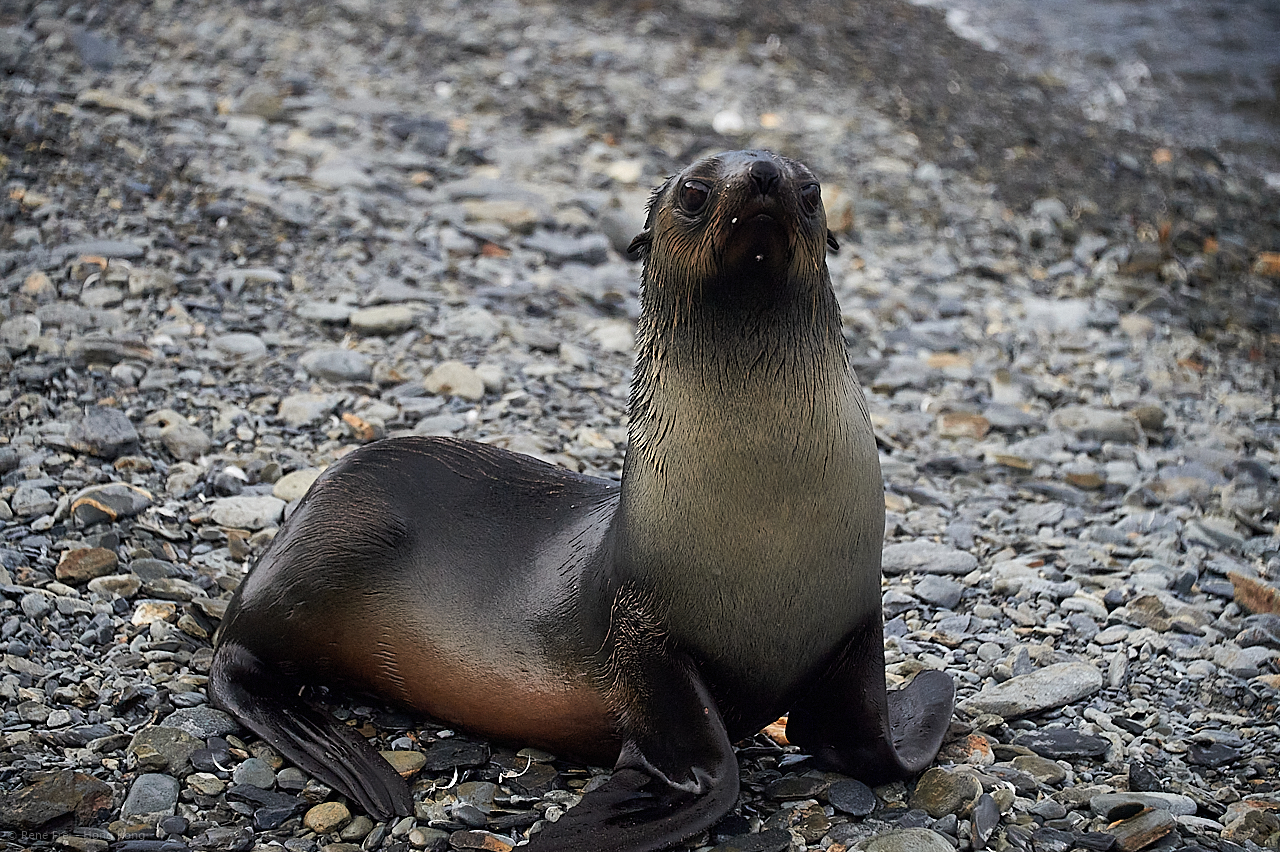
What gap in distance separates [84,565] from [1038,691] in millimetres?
3228

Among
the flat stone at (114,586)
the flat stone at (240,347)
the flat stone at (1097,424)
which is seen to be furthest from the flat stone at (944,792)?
the flat stone at (240,347)

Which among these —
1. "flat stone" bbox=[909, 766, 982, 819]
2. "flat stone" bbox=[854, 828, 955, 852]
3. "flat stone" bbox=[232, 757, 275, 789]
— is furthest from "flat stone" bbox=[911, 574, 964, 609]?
"flat stone" bbox=[232, 757, 275, 789]

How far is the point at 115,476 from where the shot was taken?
5391 mm

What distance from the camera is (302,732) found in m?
4.04

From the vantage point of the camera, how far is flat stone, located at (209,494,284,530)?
522 centimetres

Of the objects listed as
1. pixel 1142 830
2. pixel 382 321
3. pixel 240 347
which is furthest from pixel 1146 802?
pixel 240 347

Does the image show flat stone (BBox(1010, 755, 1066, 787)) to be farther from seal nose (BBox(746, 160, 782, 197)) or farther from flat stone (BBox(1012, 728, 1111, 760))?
seal nose (BBox(746, 160, 782, 197))

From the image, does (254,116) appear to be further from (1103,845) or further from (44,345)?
(1103,845)

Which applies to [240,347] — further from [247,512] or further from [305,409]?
[247,512]

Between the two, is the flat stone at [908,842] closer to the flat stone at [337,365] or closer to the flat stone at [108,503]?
the flat stone at [108,503]

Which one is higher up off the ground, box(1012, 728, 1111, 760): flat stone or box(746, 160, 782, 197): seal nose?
box(746, 160, 782, 197): seal nose

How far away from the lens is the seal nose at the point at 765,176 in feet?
11.0

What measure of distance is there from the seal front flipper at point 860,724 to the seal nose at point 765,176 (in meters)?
1.24

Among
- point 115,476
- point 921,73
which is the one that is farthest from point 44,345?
point 921,73
